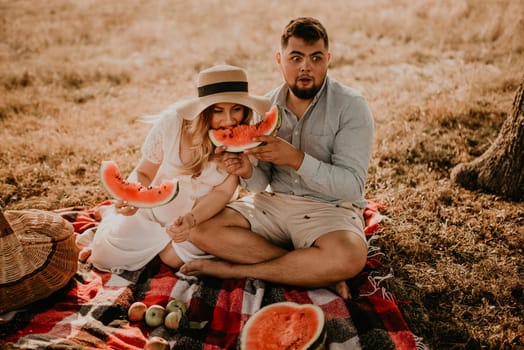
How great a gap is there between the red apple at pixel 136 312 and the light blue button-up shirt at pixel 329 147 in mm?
1320

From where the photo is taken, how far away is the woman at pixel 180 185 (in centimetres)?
340

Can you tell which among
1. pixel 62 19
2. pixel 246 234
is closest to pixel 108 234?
pixel 246 234

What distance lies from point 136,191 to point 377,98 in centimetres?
A: 513

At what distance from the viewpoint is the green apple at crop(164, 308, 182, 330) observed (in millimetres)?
2802

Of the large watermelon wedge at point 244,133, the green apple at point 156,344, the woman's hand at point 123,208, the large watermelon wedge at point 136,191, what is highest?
the large watermelon wedge at point 244,133

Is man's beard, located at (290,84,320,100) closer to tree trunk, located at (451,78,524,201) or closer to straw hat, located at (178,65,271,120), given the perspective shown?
straw hat, located at (178,65,271,120)

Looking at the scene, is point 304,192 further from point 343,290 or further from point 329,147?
point 343,290

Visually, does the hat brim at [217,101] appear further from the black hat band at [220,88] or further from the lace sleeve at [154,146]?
the lace sleeve at [154,146]

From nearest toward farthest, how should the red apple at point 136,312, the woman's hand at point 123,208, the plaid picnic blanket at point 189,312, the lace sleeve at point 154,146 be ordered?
the plaid picnic blanket at point 189,312 → the red apple at point 136,312 → the woman's hand at point 123,208 → the lace sleeve at point 154,146

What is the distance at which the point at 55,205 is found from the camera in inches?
180

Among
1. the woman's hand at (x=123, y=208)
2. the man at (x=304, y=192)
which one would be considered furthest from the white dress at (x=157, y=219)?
the woman's hand at (x=123, y=208)

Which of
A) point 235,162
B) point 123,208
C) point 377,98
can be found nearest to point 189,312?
point 123,208

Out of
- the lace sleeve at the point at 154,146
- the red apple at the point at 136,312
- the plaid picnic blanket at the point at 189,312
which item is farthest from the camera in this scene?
the lace sleeve at the point at 154,146

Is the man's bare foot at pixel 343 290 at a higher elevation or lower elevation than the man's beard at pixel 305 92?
lower
